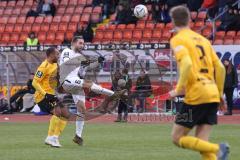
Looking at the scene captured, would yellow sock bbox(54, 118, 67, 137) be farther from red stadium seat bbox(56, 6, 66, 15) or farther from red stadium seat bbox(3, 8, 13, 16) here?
red stadium seat bbox(3, 8, 13, 16)

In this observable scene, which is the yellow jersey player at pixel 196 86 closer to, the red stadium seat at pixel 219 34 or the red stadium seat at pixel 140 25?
the red stadium seat at pixel 219 34

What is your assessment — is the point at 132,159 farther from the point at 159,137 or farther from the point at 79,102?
the point at 159,137

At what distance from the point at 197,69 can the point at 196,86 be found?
21cm

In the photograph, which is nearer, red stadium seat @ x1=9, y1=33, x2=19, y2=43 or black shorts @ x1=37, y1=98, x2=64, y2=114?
black shorts @ x1=37, y1=98, x2=64, y2=114

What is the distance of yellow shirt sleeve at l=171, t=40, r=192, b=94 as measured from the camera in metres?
9.41

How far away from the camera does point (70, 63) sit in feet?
55.9

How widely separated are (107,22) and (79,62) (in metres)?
17.0

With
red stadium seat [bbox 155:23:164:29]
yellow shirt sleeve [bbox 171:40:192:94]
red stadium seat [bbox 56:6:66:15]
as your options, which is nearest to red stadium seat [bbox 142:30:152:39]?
red stadium seat [bbox 155:23:164:29]

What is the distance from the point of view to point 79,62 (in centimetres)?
1712

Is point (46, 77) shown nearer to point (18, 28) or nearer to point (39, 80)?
point (39, 80)

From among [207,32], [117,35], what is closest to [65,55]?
[207,32]

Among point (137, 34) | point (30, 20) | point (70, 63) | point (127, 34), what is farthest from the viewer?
point (30, 20)

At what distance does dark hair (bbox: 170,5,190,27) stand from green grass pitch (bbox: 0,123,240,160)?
3.81 metres

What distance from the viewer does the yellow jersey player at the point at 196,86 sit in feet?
31.3
